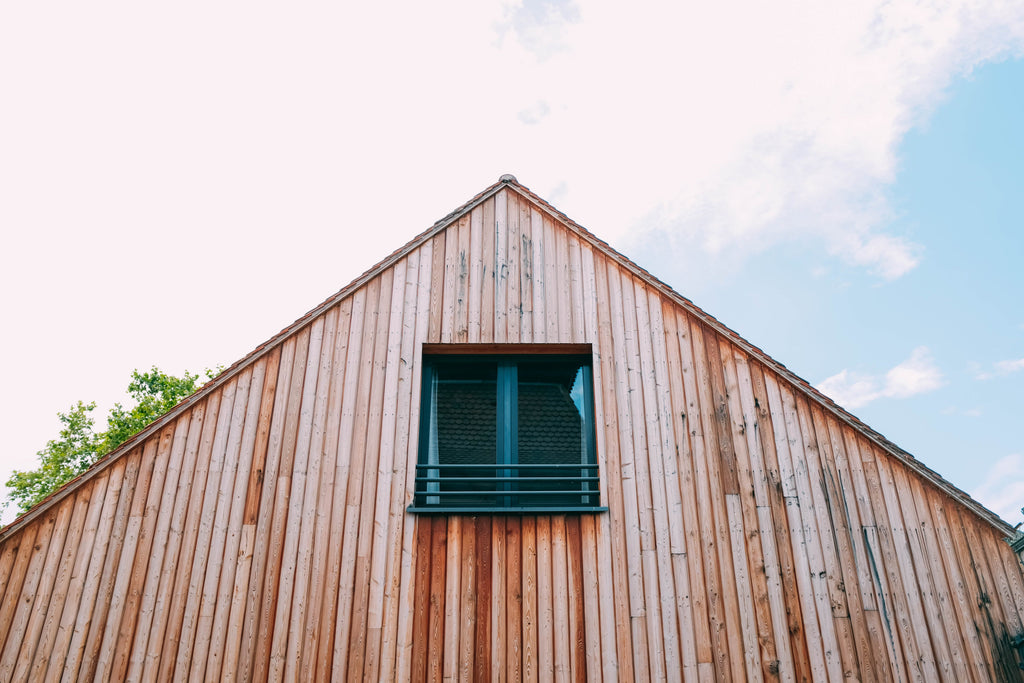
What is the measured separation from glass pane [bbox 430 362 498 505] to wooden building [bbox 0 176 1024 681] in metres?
0.03

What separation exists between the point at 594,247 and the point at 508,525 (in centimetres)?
316

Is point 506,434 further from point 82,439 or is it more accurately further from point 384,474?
point 82,439

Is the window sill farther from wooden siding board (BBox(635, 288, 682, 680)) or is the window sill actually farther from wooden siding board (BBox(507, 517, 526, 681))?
wooden siding board (BBox(635, 288, 682, 680))

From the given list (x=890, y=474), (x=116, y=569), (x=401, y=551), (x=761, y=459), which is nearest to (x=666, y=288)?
(x=761, y=459)

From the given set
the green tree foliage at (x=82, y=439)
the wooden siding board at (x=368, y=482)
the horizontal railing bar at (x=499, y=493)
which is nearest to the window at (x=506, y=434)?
the horizontal railing bar at (x=499, y=493)

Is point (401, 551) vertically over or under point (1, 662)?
over

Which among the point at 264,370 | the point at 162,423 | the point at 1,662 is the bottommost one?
the point at 1,662

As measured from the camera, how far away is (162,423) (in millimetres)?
6516

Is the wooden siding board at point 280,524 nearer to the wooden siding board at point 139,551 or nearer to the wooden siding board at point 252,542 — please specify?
the wooden siding board at point 252,542

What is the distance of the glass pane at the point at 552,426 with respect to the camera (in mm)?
6551

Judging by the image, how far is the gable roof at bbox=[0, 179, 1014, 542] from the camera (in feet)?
20.3

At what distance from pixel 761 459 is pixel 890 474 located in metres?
1.20

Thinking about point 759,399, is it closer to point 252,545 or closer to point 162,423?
point 252,545

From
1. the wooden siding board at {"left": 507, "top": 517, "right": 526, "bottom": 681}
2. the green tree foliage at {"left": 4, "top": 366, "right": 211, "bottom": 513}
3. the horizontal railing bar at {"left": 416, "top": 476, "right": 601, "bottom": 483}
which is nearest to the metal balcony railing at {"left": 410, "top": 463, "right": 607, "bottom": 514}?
the horizontal railing bar at {"left": 416, "top": 476, "right": 601, "bottom": 483}
